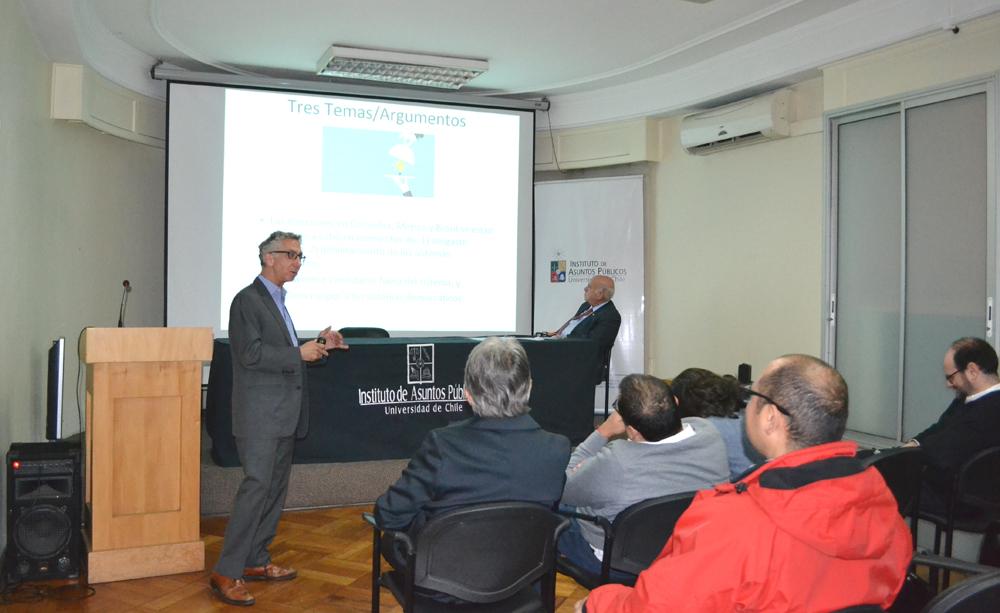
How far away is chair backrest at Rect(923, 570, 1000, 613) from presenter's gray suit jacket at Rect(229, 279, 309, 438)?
2.55 m

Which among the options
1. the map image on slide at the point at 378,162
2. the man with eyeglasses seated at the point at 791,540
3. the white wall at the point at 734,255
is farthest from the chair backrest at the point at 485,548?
the map image on slide at the point at 378,162

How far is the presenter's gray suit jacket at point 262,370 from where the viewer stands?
328 cm

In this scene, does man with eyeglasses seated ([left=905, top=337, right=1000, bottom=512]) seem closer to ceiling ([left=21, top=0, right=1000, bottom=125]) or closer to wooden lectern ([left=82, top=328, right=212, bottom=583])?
ceiling ([left=21, top=0, right=1000, bottom=125])

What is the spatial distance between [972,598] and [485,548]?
45.1 inches

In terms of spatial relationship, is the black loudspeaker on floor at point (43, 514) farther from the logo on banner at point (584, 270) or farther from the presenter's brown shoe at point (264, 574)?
the logo on banner at point (584, 270)

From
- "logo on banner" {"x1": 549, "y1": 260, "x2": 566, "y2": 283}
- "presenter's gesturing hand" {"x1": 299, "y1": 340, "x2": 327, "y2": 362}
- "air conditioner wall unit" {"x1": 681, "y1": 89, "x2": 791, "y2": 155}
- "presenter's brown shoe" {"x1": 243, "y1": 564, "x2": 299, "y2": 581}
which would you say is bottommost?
"presenter's brown shoe" {"x1": 243, "y1": 564, "x2": 299, "y2": 581}

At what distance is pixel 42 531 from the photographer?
134 inches

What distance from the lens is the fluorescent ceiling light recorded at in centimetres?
635

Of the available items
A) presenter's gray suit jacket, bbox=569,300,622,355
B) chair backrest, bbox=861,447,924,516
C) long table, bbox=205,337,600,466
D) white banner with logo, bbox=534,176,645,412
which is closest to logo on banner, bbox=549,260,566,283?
white banner with logo, bbox=534,176,645,412

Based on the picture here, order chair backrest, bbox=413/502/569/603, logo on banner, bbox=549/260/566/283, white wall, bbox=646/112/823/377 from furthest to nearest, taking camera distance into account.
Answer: logo on banner, bbox=549/260/566/283 < white wall, bbox=646/112/823/377 < chair backrest, bbox=413/502/569/603

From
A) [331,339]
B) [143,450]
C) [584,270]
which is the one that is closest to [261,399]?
[331,339]

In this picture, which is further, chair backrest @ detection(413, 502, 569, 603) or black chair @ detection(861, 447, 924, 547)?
black chair @ detection(861, 447, 924, 547)

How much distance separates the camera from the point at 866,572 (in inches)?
56.4

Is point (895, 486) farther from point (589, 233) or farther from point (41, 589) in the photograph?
point (589, 233)
